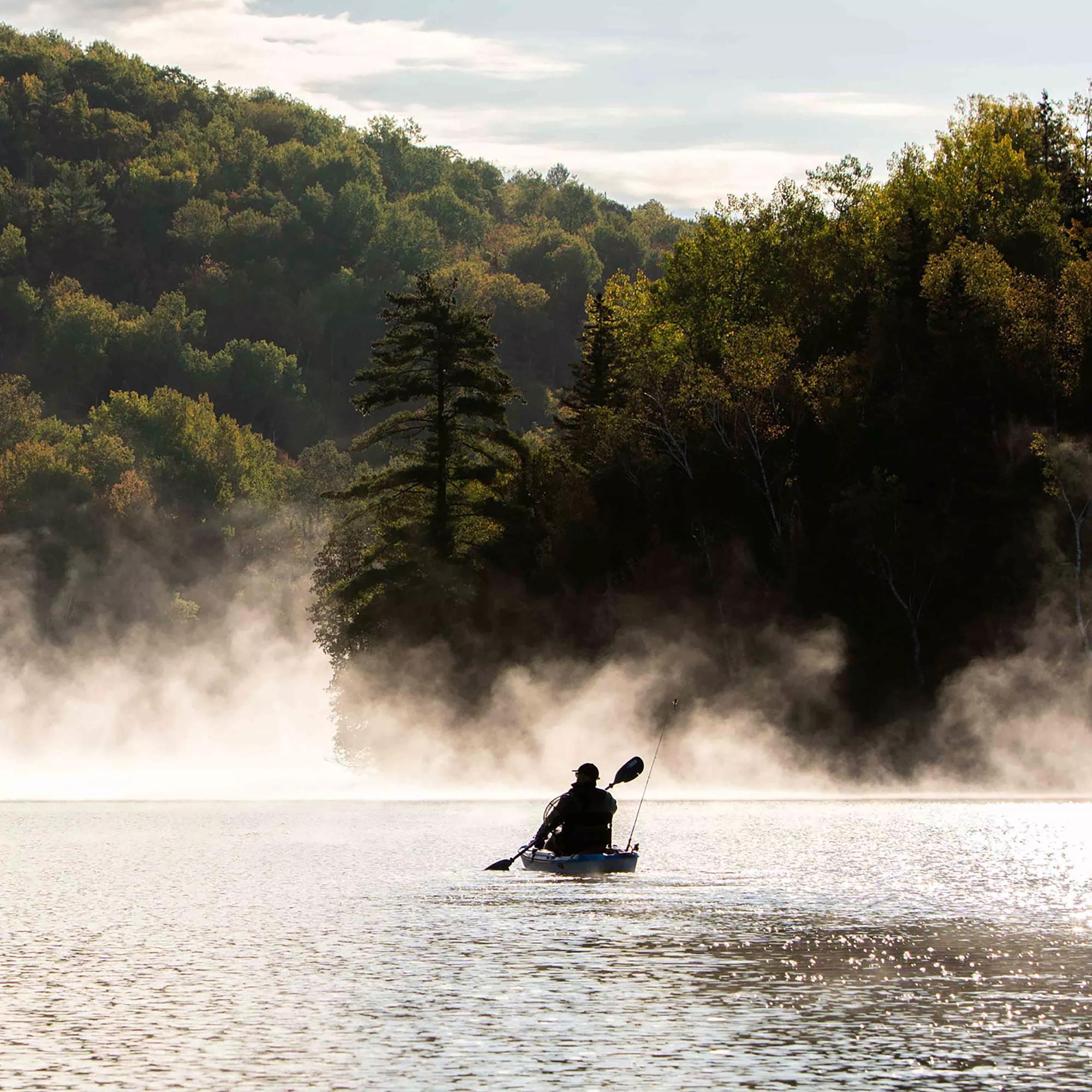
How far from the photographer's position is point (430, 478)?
97875 millimetres

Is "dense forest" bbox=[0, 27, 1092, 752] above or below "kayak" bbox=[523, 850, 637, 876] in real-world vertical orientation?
above

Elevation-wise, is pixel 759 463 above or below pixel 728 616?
above

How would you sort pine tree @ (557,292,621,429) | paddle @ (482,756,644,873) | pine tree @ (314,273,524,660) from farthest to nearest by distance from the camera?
pine tree @ (557,292,621,429)
pine tree @ (314,273,524,660)
paddle @ (482,756,644,873)

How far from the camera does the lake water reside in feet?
77.4

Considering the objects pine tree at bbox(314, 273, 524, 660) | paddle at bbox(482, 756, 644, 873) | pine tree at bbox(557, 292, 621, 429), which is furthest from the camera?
pine tree at bbox(557, 292, 621, 429)

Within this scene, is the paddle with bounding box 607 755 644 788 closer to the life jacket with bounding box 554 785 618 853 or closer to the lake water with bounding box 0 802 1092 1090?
the life jacket with bounding box 554 785 618 853

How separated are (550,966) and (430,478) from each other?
67.5m

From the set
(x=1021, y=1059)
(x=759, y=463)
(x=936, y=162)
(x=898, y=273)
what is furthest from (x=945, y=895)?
(x=936, y=162)

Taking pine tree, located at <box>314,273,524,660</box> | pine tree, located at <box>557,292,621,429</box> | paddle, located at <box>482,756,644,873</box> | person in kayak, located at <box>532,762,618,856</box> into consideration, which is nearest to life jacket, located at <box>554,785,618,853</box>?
person in kayak, located at <box>532,762,618,856</box>

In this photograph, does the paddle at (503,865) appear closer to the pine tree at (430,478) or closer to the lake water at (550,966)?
the lake water at (550,966)

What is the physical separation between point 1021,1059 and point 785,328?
7855cm

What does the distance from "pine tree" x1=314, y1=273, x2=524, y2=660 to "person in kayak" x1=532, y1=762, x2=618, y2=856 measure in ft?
157

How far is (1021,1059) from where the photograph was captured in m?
23.6

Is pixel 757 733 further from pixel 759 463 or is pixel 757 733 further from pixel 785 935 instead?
pixel 785 935
